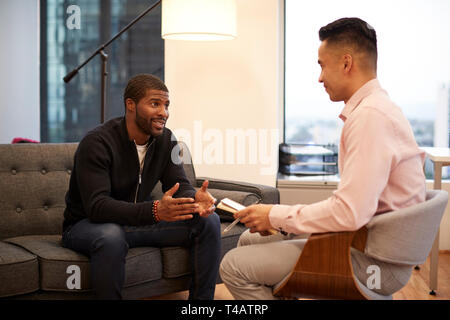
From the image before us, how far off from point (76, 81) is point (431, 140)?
2.67 meters

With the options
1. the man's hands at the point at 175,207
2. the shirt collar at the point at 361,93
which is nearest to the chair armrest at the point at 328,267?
the shirt collar at the point at 361,93

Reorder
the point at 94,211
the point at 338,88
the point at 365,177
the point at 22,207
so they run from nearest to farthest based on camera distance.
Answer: the point at 365,177
the point at 338,88
the point at 94,211
the point at 22,207

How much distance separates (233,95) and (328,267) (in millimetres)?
2230

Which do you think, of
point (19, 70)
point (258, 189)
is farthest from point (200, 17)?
point (19, 70)

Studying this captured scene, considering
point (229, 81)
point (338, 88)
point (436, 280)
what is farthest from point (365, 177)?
point (229, 81)

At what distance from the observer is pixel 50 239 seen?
2590mm

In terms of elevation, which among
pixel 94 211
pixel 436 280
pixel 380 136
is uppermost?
pixel 380 136

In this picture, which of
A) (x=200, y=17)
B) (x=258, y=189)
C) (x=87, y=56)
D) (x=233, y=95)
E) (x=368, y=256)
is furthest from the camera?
(x=87, y=56)

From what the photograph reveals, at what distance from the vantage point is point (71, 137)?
441 cm

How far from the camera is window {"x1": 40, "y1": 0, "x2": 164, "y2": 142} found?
427 cm

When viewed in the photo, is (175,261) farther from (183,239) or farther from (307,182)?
(307,182)

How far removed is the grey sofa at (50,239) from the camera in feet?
7.32

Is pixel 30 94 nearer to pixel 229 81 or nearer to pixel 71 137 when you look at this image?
pixel 71 137

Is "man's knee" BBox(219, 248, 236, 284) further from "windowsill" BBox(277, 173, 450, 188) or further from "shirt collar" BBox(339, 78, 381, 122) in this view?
"windowsill" BBox(277, 173, 450, 188)
